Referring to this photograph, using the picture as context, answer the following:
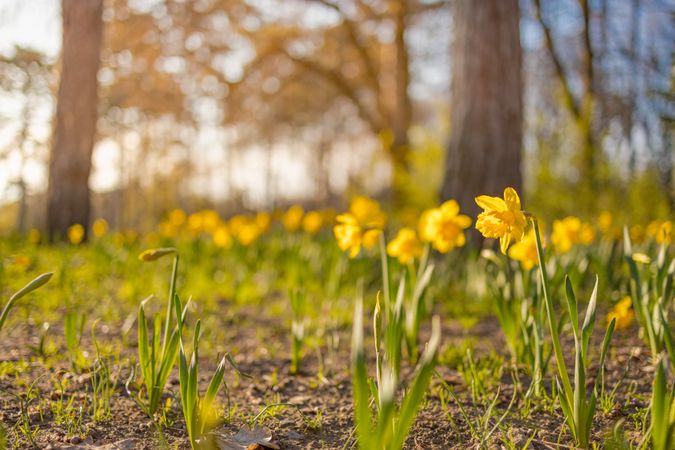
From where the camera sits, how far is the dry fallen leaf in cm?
135

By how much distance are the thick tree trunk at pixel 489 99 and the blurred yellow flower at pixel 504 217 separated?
2.59 metres

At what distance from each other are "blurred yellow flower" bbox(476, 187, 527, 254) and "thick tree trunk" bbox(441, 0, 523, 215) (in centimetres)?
259

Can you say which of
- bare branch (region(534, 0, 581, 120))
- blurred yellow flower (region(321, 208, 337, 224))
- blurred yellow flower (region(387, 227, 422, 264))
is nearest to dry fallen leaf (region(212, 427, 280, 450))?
blurred yellow flower (region(387, 227, 422, 264))

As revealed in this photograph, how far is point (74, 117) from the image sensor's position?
18.2 ft

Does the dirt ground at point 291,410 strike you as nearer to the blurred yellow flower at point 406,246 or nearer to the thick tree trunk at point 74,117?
the blurred yellow flower at point 406,246

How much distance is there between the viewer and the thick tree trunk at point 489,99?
3922mm

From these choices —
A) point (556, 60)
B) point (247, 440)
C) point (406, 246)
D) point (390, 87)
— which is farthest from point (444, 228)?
point (390, 87)

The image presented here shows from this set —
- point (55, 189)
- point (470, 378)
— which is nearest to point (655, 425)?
point (470, 378)

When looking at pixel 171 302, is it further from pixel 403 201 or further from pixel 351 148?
pixel 351 148

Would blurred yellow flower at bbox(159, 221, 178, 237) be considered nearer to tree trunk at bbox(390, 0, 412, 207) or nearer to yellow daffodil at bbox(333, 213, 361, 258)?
yellow daffodil at bbox(333, 213, 361, 258)

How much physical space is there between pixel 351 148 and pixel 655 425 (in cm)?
2262

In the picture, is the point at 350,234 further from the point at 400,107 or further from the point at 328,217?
the point at 400,107

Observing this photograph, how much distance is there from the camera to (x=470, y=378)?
1.77 meters

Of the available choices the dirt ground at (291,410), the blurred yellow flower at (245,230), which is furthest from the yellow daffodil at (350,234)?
the blurred yellow flower at (245,230)
